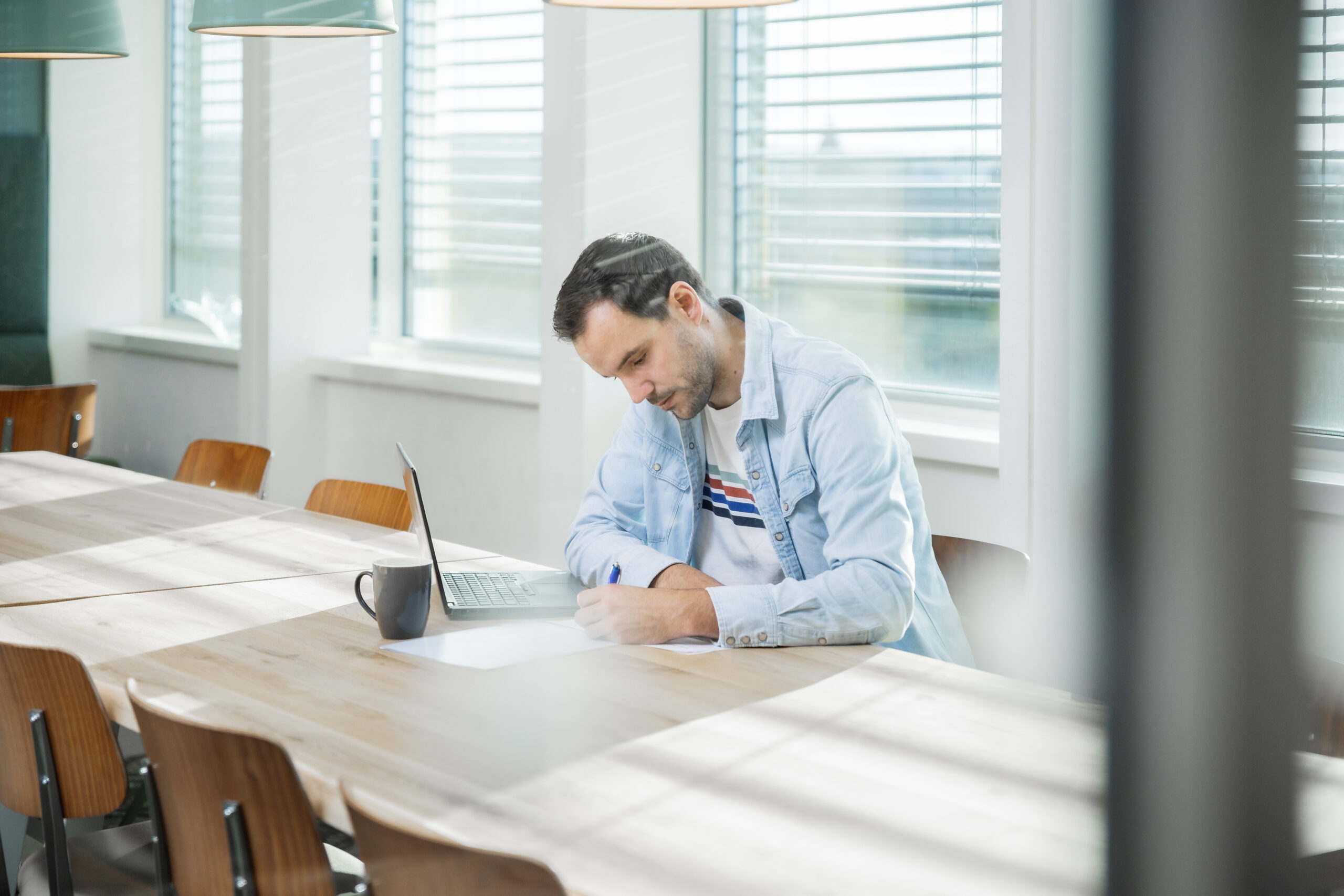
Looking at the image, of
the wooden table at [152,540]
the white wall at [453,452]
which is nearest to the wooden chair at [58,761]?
the wooden table at [152,540]

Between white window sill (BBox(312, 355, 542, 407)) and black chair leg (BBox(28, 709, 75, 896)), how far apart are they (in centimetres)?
259

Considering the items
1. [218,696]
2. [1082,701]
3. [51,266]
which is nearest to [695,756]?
[218,696]

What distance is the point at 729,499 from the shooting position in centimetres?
218

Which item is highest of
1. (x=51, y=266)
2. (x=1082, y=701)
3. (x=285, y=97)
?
(x=285, y=97)

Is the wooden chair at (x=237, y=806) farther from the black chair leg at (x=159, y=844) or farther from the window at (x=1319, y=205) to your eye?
the window at (x=1319, y=205)

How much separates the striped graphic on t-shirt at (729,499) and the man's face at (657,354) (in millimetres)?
120

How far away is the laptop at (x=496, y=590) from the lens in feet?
6.70

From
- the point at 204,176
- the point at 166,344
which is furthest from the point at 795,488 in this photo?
the point at 204,176

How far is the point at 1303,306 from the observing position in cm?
19

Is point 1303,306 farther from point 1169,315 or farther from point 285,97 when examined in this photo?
point 285,97

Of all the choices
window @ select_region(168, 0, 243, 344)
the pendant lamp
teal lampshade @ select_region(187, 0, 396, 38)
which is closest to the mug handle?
the pendant lamp

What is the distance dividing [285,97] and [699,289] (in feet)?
11.9

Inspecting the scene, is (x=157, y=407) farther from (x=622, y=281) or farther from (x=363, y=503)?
(x=622, y=281)

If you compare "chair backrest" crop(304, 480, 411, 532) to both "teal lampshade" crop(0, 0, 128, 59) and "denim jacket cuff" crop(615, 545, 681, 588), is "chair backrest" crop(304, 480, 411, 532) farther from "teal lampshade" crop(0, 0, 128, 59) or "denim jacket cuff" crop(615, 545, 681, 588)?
"teal lampshade" crop(0, 0, 128, 59)
